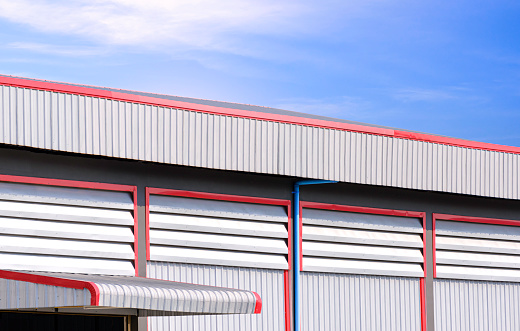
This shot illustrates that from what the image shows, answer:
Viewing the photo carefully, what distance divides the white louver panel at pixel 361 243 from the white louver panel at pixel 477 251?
87 cm

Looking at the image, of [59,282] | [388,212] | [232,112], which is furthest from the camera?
[388,212]

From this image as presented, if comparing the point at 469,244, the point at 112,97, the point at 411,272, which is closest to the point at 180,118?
the point at 112,97

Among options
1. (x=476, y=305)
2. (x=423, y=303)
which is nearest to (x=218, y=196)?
(x=423, y=303)

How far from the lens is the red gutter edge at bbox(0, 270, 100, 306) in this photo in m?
10.6

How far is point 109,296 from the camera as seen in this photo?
10797 mm

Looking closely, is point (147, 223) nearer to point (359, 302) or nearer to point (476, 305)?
point (359, 302)

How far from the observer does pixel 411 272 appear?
2050 cm

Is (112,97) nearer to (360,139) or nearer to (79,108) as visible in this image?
(79,108)

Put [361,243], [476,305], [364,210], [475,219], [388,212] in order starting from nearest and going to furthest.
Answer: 1. [361,243]
2. [364,210]
3. [388,212]
4. [476,305]
5. [475,219]

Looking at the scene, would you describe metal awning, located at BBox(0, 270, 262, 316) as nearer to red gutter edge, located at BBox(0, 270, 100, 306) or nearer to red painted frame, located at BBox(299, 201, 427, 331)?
red gutter edge, located at BBox(0, 270, 100, 306)

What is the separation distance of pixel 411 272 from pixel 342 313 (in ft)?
7.57

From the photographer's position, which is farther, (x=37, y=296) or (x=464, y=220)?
(x=464, y=220)

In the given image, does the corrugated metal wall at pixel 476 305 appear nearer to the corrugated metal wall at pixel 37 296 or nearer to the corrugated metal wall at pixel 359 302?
the corrugated metal wall at pixel 359 302

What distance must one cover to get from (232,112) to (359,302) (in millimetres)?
5514
